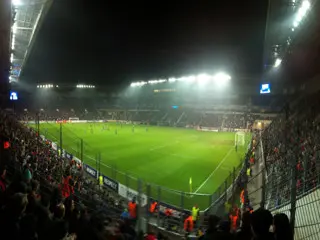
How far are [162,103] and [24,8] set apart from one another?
63.2 m

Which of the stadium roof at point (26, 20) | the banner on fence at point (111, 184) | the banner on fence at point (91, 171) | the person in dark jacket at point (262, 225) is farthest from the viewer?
the banner on fence at point (91, 171)

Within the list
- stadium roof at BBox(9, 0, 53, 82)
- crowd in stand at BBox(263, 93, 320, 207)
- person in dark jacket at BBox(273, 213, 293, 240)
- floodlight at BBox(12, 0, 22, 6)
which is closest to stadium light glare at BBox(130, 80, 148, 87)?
stadium roof at BBox(9, 0, 53, 82)

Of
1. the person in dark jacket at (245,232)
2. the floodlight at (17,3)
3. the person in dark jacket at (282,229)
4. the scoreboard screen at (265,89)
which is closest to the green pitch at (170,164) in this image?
the scoreboard screen at (265,89)

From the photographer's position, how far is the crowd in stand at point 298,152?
5171mm

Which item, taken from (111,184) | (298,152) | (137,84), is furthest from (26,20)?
(137,84)

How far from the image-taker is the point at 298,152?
6.11 metres

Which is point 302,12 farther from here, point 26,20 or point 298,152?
point 26,20

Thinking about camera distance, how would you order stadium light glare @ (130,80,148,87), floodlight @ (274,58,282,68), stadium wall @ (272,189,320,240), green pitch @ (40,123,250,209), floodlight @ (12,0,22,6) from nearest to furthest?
stadium wall @ (272,189,320,240) → floodlight @ (12,0,22,6) → green pitch @ (40,123,250,209) → floodlight @ (274,58,282,68) → stadium light glare @ (130,80,148,87)

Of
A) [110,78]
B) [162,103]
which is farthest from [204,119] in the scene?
[110,78]

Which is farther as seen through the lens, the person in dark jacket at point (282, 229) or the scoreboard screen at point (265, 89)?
the scoreboard screen at point (265, 89)

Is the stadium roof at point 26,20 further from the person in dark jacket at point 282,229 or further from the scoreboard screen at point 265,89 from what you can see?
the scoreboard screen at point 265,89

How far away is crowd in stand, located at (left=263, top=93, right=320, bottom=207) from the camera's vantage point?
17.0 feet

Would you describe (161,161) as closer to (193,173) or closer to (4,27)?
(193,173)

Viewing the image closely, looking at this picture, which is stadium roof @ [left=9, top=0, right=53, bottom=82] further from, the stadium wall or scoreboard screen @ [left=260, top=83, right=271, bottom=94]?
scoreboard screen @ [left=260, top=83, right=271, bottom=94]
